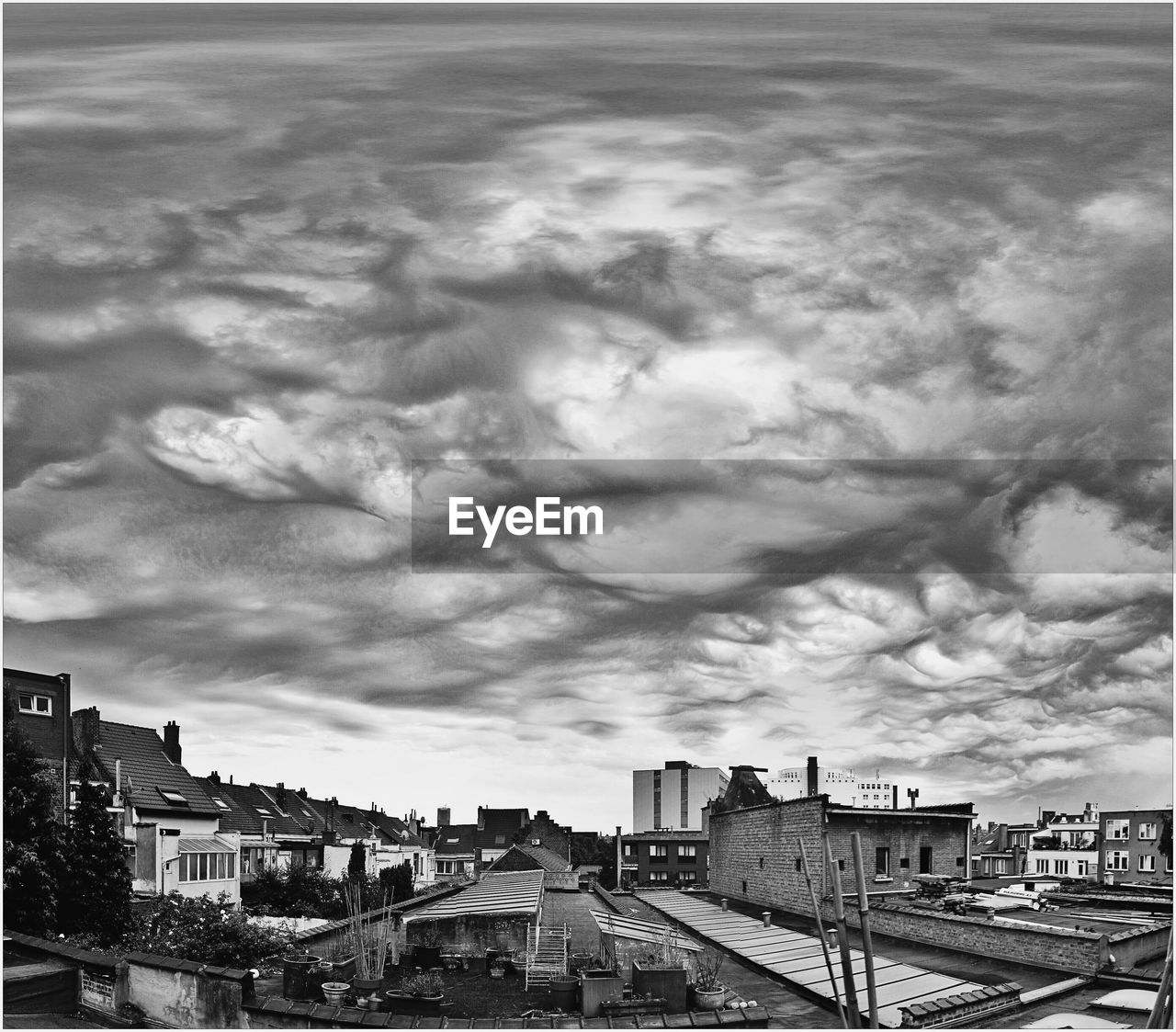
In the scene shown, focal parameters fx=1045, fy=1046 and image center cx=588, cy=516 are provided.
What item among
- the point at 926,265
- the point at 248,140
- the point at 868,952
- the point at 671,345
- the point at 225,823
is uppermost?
the point at 248,140

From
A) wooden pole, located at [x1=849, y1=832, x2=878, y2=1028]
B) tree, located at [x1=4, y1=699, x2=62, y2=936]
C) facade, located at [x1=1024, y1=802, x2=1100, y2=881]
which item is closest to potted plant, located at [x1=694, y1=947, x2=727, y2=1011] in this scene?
wooden pole, located at [x1=849, y1=832, x2=878, y2=1028]

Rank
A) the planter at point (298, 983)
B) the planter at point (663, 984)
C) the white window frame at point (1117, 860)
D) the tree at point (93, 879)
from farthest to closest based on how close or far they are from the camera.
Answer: the white window frame at point (1117, 860), the tree at point (93, 879), the planter at point (298, 983), the planter at point (663, 984)

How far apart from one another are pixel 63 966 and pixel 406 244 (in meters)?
5.32

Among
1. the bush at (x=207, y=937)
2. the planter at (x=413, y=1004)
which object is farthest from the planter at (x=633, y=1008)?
the bush at (x=207, y=937)

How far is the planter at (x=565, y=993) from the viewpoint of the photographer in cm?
638

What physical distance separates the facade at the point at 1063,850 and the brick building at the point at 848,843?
1145cm

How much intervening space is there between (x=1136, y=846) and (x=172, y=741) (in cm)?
1302

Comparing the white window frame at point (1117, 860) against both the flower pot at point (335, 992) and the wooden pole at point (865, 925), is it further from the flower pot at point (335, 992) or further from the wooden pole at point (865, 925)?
the flower pot at point (335, 992)

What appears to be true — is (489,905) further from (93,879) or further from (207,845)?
(207,845)

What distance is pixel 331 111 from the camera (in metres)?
7.80

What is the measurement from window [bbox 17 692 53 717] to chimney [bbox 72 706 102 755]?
0.26 meters

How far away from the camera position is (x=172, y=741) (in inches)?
326

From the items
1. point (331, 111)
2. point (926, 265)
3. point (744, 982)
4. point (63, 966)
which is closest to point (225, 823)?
point (63, 966)

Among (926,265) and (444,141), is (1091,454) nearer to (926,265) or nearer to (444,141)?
(926,265)
